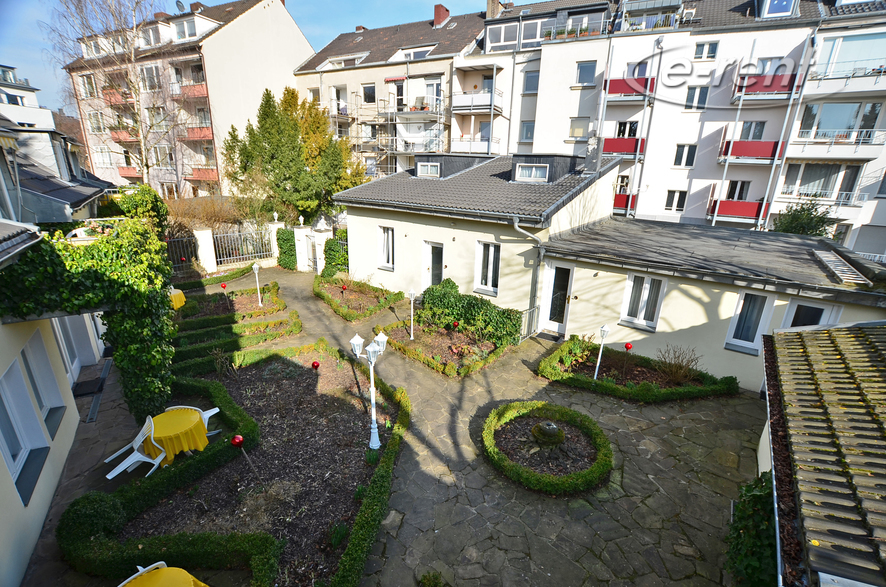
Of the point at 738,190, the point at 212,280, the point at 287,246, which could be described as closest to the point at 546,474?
the point at 212,280

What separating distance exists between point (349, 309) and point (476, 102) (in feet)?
66.4

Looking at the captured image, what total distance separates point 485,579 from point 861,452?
4.48 meters

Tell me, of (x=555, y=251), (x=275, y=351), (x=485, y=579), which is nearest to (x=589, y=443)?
(x=485, y=579)

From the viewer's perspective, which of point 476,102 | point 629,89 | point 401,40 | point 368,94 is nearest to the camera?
point 629,89

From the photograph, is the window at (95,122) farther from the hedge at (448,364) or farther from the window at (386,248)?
the hedge at (448,364)

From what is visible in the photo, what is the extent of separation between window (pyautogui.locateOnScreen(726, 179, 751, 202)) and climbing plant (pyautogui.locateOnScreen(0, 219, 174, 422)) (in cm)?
2874

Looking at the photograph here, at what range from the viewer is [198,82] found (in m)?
28.8

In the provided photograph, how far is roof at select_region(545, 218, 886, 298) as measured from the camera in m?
9.31

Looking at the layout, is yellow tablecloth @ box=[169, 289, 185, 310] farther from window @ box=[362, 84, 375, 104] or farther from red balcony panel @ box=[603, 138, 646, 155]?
window @ box=[362, 84, 375, 104]

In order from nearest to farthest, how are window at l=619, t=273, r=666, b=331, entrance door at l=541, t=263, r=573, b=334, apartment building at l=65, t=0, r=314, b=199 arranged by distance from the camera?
window at l=619, t=273, r=666, b=331 < entrance door at l=541, t=263, r=573, b=334 < apartment building at l=65, t=0, r=314, b=199

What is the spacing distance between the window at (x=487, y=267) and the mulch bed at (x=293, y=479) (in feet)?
18.9

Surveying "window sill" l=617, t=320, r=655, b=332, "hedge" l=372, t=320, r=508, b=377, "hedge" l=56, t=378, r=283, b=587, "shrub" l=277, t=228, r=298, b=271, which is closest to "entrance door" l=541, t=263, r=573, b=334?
"window sill" l=617, t=320, r=655, b=332

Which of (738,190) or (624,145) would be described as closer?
(738,190)

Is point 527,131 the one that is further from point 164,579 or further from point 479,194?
point 164,579
